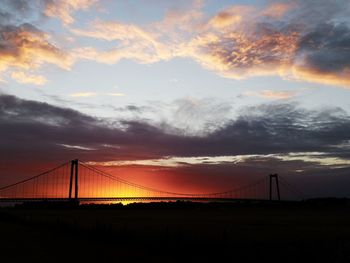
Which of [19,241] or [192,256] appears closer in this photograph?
[192,256]

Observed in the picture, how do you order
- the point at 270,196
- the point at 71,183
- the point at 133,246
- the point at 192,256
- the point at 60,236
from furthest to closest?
the point at 270,196, the point at 71,183, the point at 60,236, the point at 133,246, the point at 192,256

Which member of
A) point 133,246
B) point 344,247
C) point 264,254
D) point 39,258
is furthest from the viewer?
point 133,246

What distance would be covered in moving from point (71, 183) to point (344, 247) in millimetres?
93607

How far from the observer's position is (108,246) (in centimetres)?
1930

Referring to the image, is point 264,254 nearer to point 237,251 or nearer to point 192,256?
point 237,251

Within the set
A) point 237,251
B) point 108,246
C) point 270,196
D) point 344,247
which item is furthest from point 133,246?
point 270,196

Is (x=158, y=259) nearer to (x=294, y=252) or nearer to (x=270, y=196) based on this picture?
(x=294, y=252)

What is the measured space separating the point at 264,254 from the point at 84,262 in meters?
6.21

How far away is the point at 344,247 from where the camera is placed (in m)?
11.9

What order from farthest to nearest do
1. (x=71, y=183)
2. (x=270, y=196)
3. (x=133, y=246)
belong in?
(x=270, y=196), (x=71, y=183), (x=133, y=246)

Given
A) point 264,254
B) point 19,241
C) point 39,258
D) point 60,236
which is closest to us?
point 264,254

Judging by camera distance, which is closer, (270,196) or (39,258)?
(39,258)

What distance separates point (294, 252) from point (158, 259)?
16.3ft

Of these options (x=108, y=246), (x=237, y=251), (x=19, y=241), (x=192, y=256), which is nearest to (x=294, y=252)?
(x=237, y=251)
